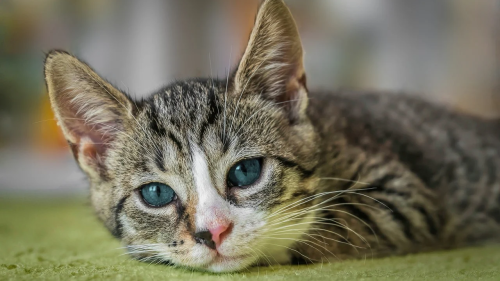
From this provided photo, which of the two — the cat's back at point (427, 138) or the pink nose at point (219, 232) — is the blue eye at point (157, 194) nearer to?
the pink nose at point (219, 232)

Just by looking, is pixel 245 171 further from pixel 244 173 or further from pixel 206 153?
pixel 206 153

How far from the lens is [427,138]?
2125mm

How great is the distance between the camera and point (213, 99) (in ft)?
4.96

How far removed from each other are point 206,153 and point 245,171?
0.13m

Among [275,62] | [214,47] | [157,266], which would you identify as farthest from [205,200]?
[214,47]

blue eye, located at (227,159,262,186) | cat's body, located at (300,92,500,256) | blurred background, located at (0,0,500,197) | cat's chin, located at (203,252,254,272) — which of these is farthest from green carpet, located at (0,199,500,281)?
blurred background, located at (0,0,500,197)

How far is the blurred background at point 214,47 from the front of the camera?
3279mm

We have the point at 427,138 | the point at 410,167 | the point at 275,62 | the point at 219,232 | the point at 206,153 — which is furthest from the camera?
the point at 427,138

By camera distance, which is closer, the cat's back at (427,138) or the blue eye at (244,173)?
the blue eye at (244,173)

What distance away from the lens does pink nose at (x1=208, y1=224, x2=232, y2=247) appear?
1.27 meters

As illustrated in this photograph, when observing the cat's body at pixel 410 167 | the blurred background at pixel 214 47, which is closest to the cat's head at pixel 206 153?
the cat's body at pixel 410 167

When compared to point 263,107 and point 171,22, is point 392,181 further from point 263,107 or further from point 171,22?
point 171,22

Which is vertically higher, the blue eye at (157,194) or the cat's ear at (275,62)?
the cat's ear at (275,62)

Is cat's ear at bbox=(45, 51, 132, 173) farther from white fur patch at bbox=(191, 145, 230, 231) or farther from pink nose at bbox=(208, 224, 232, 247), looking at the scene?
pink nose at bbox=(208, 224, 232, 247)
